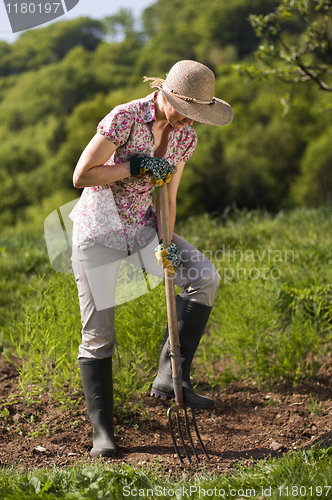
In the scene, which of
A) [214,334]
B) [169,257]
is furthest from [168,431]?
[169,257]

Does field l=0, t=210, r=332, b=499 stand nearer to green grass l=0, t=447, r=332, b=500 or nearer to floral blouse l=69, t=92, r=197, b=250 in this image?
green grass l=0, t=447, r=332, b=500

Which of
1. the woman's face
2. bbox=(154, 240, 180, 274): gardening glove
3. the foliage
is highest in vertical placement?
the woman's face

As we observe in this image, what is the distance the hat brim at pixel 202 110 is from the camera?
2018 millimetres

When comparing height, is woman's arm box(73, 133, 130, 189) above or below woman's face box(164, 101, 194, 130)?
below

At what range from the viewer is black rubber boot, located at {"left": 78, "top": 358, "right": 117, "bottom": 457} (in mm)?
2238

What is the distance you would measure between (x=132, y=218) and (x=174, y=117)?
0.54 m

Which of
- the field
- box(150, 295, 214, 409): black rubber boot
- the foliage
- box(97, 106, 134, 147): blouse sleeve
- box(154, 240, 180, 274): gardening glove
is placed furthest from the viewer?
the foliage

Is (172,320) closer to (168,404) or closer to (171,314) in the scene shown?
(171,314)

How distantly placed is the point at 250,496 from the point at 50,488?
0.78m

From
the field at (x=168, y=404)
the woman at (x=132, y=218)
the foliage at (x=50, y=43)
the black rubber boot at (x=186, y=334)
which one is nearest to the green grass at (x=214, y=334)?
the field at (x=168, y=404)

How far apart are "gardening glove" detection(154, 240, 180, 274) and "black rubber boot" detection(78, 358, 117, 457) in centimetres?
54

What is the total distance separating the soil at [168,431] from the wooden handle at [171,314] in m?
0.34

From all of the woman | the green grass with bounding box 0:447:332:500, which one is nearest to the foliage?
the woman

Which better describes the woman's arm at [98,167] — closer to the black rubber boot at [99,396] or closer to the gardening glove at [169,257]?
the gardening glove at [169,257]
